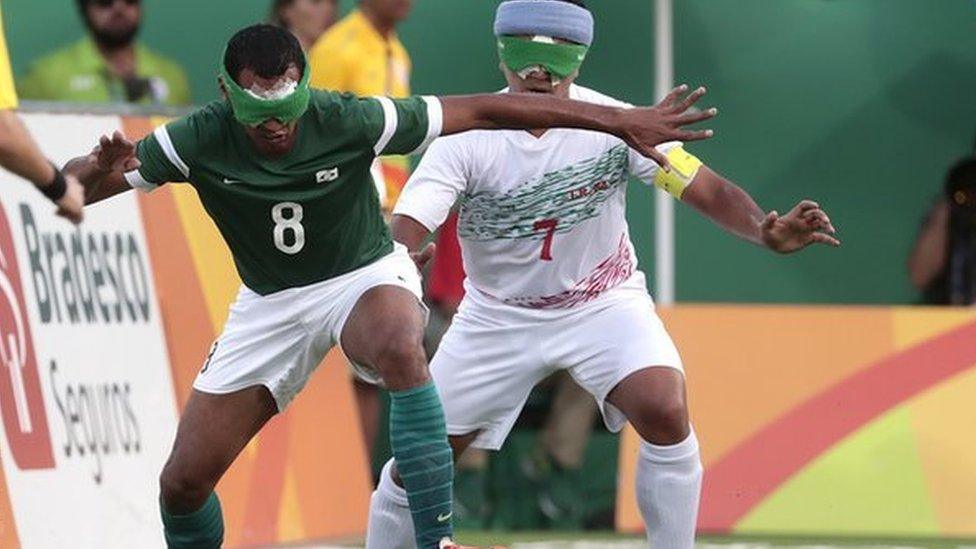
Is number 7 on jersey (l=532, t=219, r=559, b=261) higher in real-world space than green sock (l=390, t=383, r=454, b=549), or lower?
higher

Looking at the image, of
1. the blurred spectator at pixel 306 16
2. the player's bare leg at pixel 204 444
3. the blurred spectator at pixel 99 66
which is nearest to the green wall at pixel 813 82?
the blurred spectator at pixel 306 16

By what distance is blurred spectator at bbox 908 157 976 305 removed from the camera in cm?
1482

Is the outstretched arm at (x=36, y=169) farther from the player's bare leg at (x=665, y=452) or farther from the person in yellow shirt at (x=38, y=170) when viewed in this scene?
the player's bare leg at (x=665, y=452)

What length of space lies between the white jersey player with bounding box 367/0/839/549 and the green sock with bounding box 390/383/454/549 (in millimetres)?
675

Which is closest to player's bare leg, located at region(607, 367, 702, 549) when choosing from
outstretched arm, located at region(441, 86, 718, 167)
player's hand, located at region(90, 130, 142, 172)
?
outstretched arm, located at region(441, 86, 718, 167)

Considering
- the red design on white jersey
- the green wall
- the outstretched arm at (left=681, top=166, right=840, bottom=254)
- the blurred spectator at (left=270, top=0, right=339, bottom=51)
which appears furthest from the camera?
the green wall

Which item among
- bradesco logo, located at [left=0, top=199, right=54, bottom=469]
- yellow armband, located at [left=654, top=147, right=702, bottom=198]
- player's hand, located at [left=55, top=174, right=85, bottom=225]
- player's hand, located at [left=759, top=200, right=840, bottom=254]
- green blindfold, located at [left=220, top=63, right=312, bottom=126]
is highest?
green blindfold, located at [left=220, top=63, right=312, bottom=126]

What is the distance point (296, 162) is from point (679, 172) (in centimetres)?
Answer: 145

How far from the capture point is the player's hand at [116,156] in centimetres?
878

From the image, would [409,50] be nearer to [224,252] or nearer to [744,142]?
[744,142]

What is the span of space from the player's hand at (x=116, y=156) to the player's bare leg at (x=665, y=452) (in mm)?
1890

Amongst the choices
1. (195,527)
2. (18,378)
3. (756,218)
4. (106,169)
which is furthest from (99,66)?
(756,218)

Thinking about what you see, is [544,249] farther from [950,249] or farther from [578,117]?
[950,249]

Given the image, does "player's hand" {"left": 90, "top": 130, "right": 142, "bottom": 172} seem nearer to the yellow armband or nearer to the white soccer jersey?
the white soccer jersey
